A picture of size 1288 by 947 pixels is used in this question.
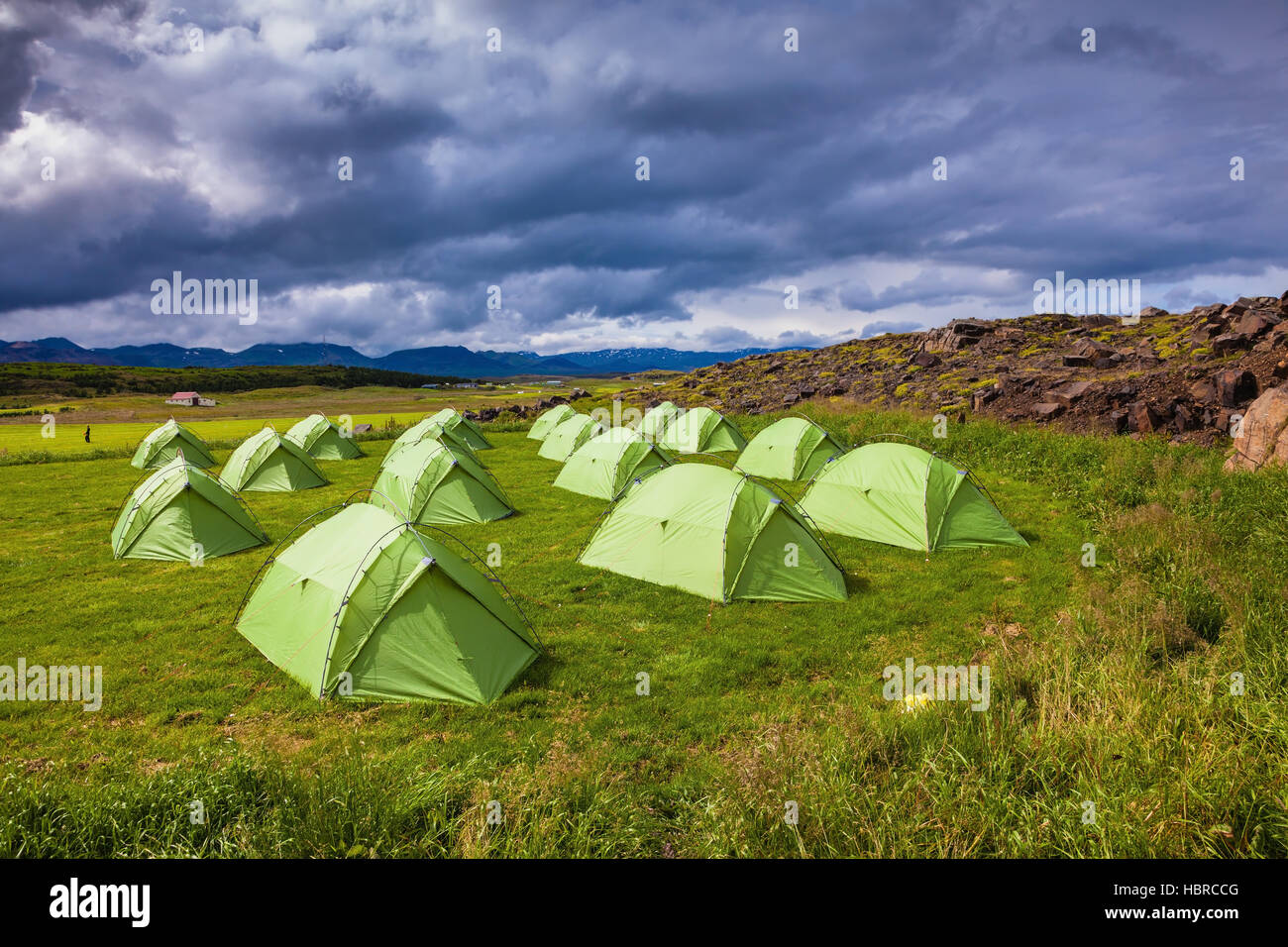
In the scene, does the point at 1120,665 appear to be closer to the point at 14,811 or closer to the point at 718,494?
the point at 718,494

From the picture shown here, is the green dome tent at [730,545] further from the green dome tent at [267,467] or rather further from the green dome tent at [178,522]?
the green dome tent at [267,467]

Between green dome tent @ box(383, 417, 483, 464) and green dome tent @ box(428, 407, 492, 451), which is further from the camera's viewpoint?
green dome tent @ box(428, 407, 492, 451)

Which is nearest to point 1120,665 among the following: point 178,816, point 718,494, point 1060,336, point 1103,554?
point 718,494

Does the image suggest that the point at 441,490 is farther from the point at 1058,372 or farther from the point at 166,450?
the point at 1058,372

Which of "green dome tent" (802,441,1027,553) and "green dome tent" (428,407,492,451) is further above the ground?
"green dome tent" (428,407,492,451)

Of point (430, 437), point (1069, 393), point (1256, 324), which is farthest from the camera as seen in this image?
point (1256, 324)

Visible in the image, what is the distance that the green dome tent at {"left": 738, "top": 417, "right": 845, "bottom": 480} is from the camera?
77.3 feet

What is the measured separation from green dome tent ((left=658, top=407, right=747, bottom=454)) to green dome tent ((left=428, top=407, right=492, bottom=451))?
11774 millimetres

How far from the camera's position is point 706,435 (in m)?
31.1

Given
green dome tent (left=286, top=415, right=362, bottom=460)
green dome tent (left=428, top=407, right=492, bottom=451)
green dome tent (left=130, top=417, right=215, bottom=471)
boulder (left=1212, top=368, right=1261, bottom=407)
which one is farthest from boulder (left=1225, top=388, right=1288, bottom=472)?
green dome tent (left=130, top=417, right=215, bottom=471)

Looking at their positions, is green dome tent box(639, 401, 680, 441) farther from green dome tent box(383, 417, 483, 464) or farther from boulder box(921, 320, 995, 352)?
boulder box(921, 320, 995, 352)

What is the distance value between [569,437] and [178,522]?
57.4ft

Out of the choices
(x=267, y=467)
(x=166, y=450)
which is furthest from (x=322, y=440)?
(x=267, y=467)
